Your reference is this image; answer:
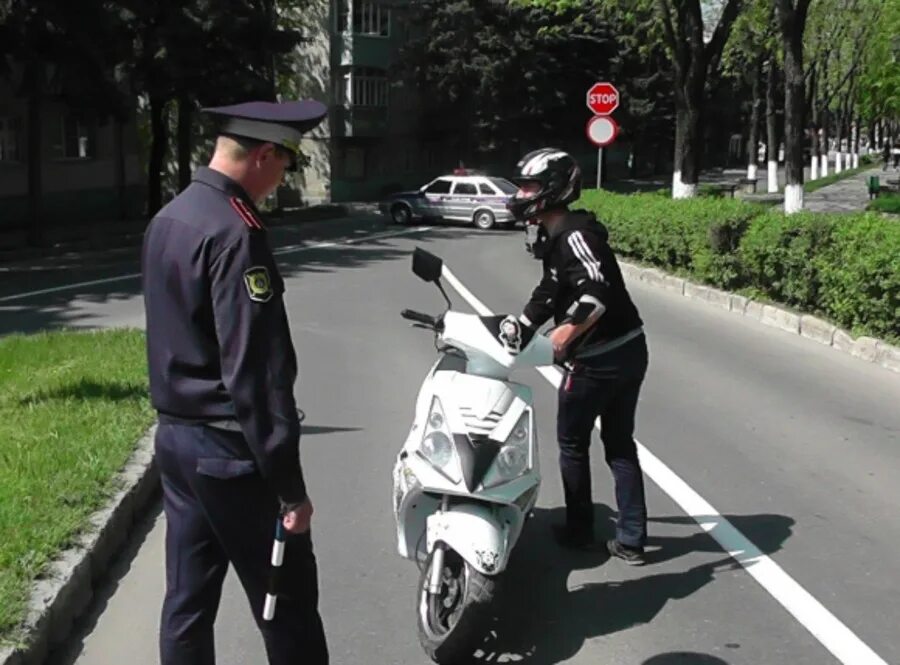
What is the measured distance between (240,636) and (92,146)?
3117cm

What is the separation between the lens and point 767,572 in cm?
535

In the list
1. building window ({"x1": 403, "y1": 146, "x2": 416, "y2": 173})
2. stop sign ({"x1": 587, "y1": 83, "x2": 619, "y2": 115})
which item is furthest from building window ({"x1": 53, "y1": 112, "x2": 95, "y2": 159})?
building window ({"x1": 403, "y1": 146, "x2": 416, "y2": 173})

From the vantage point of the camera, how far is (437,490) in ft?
→ 14.2

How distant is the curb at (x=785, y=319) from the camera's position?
35.3 ft

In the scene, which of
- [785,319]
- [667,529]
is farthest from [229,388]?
[785,319]

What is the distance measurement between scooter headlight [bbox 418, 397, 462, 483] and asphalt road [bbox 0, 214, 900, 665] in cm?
74

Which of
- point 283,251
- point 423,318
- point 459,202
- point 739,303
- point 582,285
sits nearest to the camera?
point 423,318

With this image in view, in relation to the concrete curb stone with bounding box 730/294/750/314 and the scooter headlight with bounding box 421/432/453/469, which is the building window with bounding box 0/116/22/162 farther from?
the scooter headlight with bounding box 421/432/453/469

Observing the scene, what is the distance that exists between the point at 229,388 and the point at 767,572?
3249mm

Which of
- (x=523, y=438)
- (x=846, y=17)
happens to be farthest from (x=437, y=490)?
(x=846, y=17)

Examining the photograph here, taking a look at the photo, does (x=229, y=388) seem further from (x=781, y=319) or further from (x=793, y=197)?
(x=793, y=197)

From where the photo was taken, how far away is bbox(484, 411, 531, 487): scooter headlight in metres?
4.36

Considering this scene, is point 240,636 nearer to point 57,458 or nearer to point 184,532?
point 184,532

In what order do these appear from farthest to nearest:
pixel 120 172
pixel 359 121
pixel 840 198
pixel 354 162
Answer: pixel 354 162
pixel 359 121
pixel 840 198
pixel 120 172
